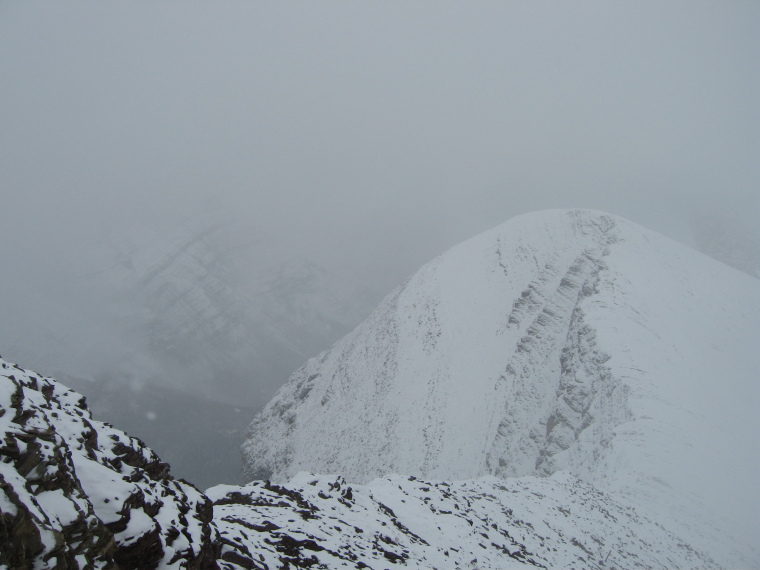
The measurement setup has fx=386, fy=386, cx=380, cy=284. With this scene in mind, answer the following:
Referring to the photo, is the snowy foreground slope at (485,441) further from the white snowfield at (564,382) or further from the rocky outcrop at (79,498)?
the white snowfield at (564,382)

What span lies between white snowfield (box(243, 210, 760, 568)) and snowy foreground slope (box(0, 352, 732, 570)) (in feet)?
7.19

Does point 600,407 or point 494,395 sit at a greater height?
point 600,407

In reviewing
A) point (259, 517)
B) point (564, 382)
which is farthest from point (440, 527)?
point (564, 382)

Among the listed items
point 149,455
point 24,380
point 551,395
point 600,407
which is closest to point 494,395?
point 551,395

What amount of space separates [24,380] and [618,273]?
5652 centimetres

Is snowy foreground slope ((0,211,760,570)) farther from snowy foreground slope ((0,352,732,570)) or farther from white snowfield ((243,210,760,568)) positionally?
white snowfield ((243,210,760,568))

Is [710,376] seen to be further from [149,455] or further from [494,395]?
[149,455]

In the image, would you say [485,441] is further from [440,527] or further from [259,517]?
[259,517]

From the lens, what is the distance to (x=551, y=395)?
4478 cm

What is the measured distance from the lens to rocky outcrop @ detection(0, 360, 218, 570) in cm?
587

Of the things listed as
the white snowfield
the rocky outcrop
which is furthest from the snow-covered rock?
the rocky outcrop

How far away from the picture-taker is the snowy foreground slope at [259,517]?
657 centimetres

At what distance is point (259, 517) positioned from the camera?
1422 cm

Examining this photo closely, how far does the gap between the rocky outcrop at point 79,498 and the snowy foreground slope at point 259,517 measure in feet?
0.08
